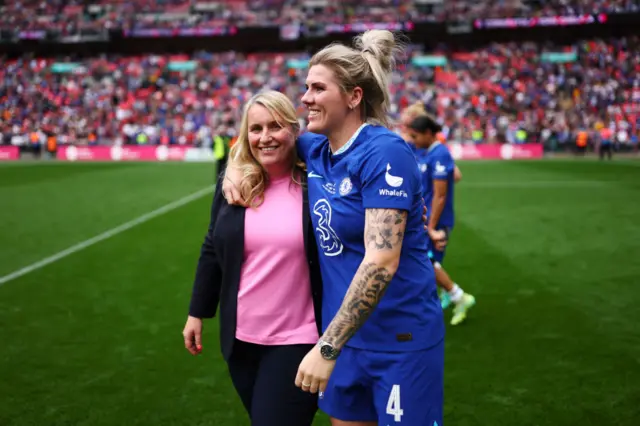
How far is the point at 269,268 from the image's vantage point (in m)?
2.87

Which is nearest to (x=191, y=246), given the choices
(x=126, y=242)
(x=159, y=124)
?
(x=126, y=242)

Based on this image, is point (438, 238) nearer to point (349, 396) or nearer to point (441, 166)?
point (441, 166)

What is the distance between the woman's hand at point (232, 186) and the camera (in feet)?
9.32

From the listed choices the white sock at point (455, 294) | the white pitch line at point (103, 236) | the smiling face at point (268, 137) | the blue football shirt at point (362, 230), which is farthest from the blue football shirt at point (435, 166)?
the white pitch line at point (103, 236)

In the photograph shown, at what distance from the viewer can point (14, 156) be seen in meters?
35.7

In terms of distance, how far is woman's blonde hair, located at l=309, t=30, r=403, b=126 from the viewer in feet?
8.02

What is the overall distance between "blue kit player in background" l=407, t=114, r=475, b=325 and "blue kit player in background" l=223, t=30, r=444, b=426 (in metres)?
3.53

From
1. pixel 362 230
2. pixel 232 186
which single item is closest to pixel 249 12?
pixel 232 186

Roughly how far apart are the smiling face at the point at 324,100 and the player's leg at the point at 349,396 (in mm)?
919

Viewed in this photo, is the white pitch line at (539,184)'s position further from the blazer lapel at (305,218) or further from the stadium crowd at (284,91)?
the blazer lapel at (305,218)

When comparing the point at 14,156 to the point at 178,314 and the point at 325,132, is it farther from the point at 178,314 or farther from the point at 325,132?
the point at 325,132

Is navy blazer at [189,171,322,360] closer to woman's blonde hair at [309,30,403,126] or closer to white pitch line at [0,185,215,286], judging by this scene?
woman's blonde hair at [309,30,403,126]

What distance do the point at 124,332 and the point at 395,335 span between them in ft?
14.9

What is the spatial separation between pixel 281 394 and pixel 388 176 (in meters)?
1.13
